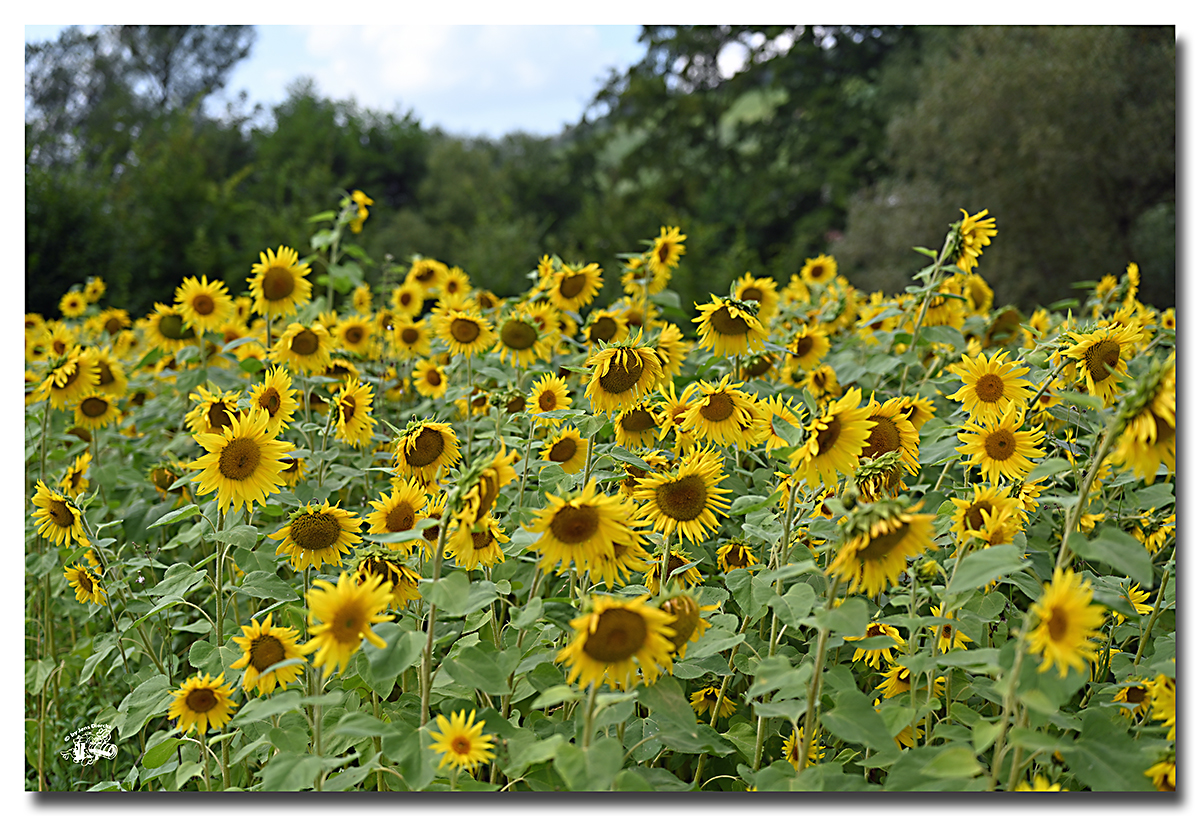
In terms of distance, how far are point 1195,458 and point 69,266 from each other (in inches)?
340

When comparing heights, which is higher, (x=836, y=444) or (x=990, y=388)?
(x=990, y=388)

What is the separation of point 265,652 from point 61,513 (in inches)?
34.4

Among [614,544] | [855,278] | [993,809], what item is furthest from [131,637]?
[855,278]

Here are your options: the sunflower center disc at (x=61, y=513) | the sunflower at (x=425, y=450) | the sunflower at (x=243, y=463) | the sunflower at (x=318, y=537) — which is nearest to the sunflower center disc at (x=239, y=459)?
the sunflower at (x=243, y=463)

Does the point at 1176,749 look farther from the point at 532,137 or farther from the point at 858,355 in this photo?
the point at 532,137

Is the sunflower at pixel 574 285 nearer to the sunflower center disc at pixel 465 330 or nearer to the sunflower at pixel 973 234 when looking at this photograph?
the sunflower center disc at pixel 465 330

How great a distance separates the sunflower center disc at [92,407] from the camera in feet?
8.62

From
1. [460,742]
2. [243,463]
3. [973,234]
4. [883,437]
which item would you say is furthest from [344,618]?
[973,234]

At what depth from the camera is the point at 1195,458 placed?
160 cm

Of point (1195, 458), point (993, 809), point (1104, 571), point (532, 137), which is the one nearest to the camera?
point (993, 809)

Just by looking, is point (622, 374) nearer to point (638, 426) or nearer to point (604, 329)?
point (638, 426)

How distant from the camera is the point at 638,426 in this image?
1.76 meters

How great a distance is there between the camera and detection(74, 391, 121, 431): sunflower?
2629mm

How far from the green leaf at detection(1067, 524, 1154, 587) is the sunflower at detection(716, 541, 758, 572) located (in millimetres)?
792
